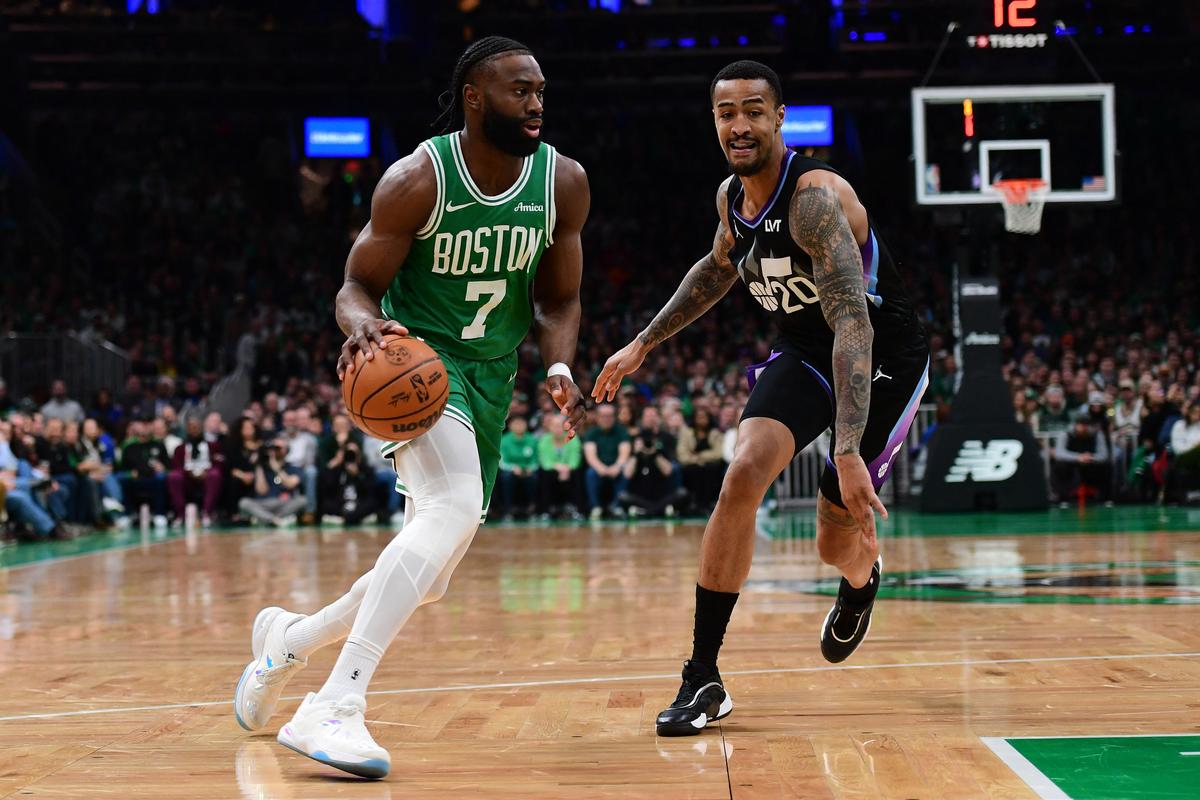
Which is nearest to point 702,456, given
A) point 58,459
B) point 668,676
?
point 58,459

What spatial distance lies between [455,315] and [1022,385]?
596 inches

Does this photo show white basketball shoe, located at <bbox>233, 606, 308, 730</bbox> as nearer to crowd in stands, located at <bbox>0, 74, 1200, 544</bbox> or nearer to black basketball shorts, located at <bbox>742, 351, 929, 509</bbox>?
black basketball shorts, located at <bbox>742, 351, 929, 509</bbox>

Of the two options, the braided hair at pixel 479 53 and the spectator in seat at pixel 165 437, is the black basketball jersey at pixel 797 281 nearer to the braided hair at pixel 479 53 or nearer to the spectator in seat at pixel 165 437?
the braided hair at pixel 479 53

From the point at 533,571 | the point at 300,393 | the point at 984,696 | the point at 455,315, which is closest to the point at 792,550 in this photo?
the point at 533,571

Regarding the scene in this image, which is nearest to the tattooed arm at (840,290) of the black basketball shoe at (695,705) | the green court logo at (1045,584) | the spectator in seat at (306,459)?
the black basketball shoe at (695,705)

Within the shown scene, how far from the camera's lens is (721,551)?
4.66m

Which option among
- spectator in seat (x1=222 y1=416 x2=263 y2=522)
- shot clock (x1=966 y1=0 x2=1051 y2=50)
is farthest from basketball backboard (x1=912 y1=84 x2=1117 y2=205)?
spectator in seat (x1=222 y1=416 x2=263 y2=522)

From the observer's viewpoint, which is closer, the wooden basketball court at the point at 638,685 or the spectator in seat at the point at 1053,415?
the wooden basketball court at the point at 638,685

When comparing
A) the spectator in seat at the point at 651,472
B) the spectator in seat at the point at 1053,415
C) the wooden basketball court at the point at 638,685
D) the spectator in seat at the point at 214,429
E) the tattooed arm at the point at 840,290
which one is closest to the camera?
the wooden basketball court at the point at 638,685

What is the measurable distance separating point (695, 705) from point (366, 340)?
5.20 ft

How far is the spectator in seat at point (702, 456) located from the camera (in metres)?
16.9

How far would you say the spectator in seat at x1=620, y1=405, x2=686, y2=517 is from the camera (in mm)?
16734

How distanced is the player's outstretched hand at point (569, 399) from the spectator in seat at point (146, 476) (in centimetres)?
1374

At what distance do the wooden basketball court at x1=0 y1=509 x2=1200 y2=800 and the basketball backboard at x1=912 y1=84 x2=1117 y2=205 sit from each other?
213 inches
